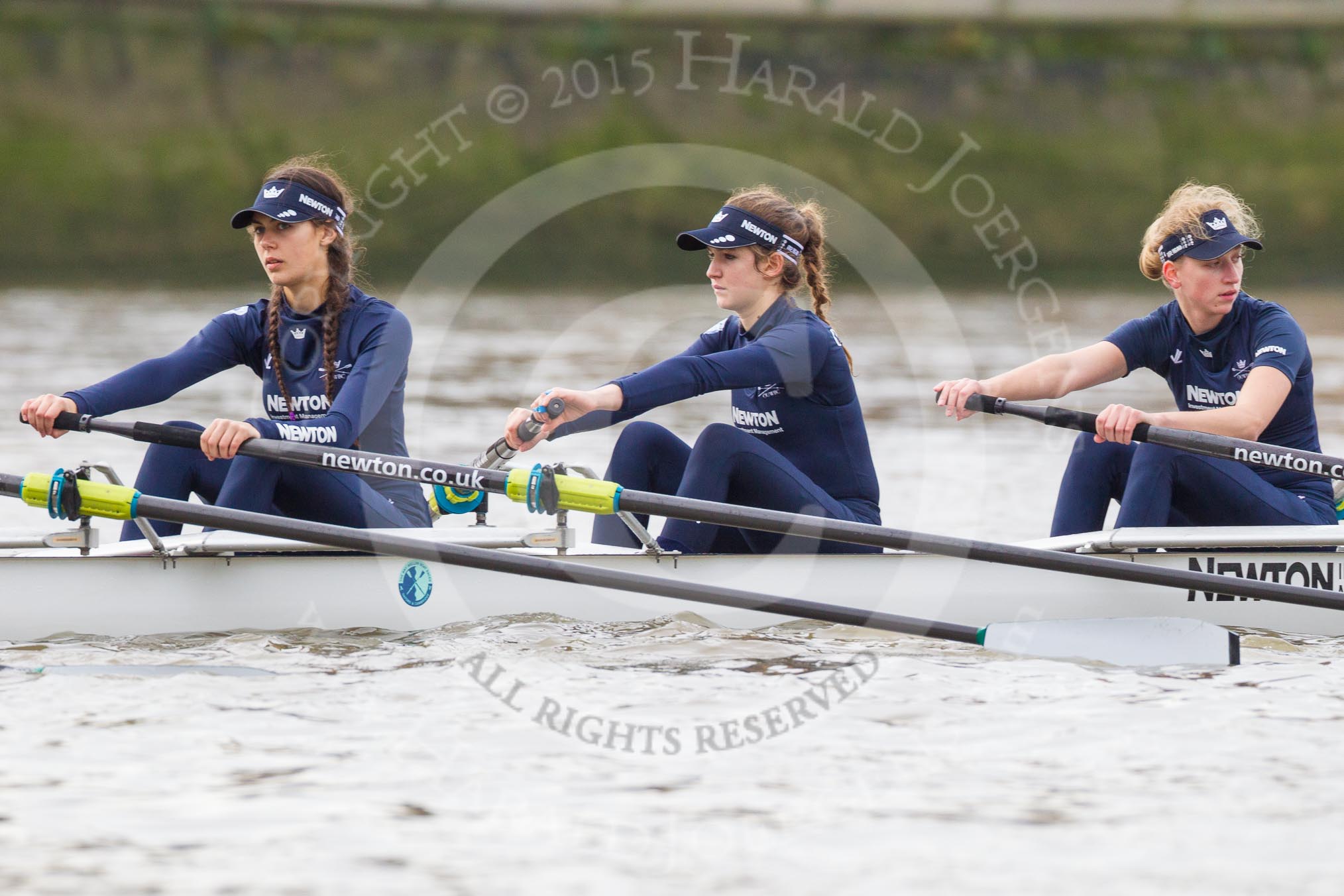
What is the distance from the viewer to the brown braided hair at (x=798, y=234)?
5953 millimetres

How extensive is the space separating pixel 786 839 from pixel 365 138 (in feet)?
73.5

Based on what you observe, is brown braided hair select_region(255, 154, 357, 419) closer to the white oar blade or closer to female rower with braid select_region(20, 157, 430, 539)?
female rower with braid select_region(20, 157, 430, 539)

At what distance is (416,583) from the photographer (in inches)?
224

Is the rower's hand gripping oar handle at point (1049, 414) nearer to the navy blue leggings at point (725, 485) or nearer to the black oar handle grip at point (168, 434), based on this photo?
the navy blue leggings at point (725, 485)

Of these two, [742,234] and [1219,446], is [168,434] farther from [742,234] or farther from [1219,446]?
[1219,446]

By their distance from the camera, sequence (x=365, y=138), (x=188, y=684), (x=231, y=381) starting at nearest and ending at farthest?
1. (x=188, y=684)
2. (x=231, y=381)
3. (x=365, y=138)

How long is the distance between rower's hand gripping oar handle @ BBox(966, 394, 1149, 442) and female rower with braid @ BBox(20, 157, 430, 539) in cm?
205

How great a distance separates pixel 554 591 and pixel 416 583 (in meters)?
0.47

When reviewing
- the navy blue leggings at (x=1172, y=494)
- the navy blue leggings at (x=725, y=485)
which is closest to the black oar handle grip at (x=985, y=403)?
the navy blue leggings at (x=1172, y=494)

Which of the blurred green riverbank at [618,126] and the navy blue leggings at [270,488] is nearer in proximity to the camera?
the navy blue leggings at [270,488]

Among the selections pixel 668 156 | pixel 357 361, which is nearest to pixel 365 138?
pixel 668 156

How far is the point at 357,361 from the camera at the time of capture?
223 inches

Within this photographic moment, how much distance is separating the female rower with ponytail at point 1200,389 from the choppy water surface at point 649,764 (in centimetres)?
56

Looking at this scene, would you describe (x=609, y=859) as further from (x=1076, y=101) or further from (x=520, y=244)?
(x=1076, y=101)
